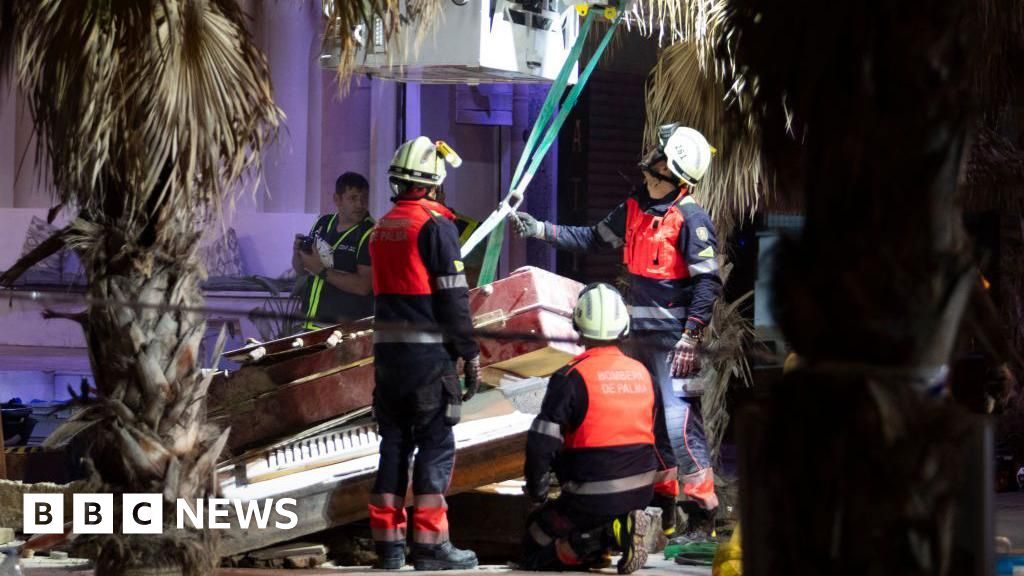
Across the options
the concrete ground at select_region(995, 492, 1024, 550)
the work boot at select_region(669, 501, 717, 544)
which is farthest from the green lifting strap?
the concrete ground at select_region(995, 492, 1024, 550)

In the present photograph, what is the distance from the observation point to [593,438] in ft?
20.2

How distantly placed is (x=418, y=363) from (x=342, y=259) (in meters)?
2.21

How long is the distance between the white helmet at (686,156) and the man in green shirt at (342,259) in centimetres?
202

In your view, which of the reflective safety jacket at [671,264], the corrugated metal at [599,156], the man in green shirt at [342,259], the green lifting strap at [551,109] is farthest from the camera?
the corrugated metal at [599,156]

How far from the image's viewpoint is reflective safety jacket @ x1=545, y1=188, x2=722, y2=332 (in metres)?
7.29

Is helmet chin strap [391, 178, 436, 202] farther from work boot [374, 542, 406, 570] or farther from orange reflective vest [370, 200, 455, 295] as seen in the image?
work boot [374, 542, 406, 570]

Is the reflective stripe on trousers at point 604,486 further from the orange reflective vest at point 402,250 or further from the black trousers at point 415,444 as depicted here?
the orange reflective vest at point 402,250

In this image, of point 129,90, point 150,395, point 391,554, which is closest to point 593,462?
point 391,554

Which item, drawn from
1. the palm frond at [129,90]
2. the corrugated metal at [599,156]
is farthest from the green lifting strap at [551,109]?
the corrugated metal at [599,156]

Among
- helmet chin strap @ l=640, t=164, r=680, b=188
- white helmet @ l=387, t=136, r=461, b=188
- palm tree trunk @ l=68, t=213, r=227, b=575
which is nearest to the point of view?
palm tree trunk @ l=68, t=213, r=227, b=575

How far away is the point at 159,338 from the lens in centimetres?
506

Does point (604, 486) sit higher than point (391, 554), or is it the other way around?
point (604, 486)

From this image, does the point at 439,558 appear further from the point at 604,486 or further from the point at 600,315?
the point at 600,315

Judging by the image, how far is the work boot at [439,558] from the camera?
6363mm
